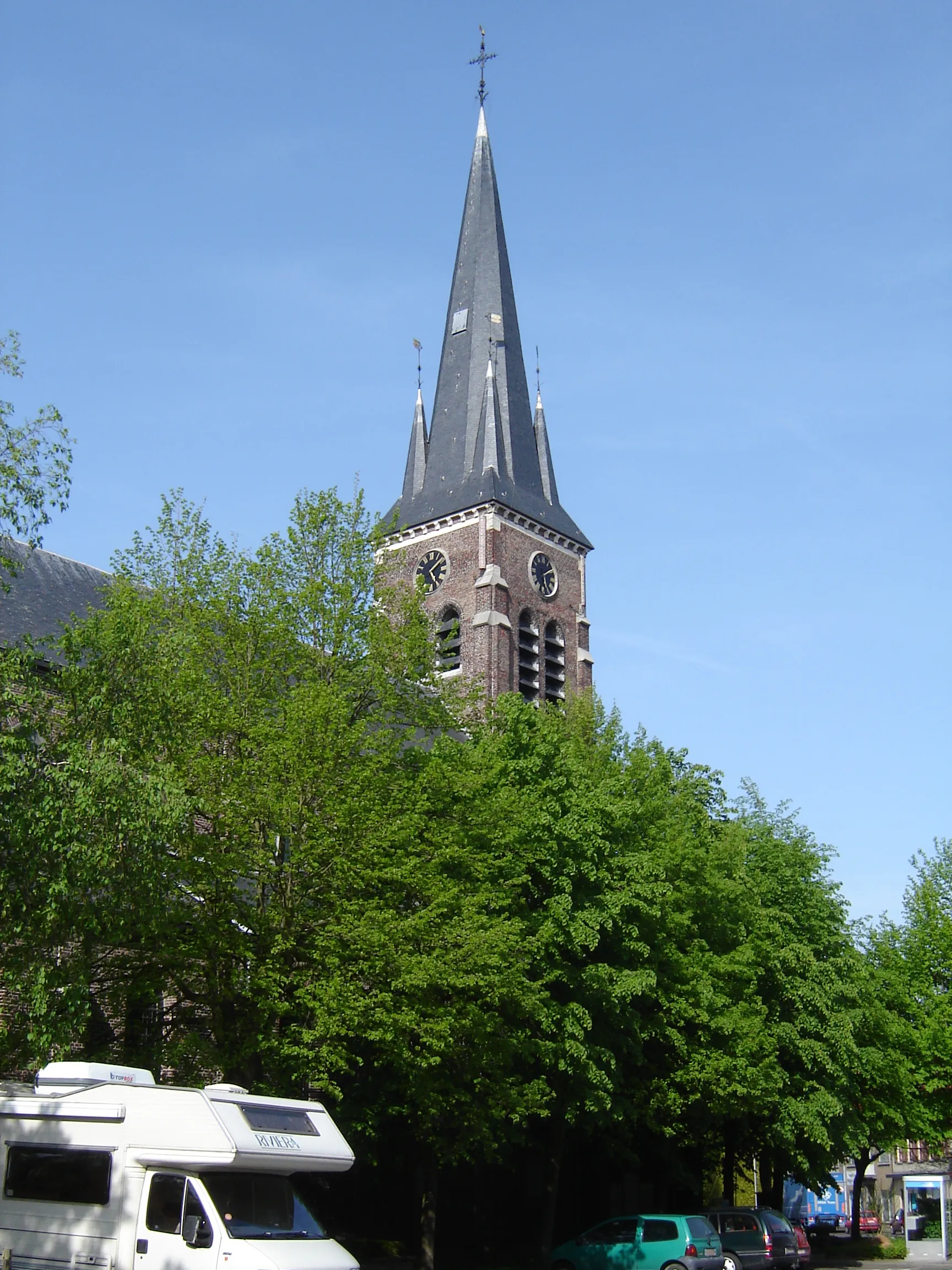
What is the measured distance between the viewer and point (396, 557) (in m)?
29.9

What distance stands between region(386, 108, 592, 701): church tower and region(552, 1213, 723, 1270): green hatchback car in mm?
30852

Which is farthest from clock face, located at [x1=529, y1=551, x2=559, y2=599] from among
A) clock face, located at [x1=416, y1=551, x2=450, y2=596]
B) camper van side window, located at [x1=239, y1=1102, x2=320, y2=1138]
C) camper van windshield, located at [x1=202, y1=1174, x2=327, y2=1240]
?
camper van windshield, located at [x1=202, y1=1174, x2=327, y2=1240]

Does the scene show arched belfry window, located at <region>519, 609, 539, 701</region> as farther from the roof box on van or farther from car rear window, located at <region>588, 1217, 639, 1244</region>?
the roof box on van

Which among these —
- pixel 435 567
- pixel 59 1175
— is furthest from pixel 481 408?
Answer: pixel 59 1175

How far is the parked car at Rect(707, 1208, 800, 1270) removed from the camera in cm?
2995

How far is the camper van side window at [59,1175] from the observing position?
1533cm

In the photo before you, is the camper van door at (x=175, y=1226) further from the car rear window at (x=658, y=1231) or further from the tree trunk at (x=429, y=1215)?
the car rear window at (x=658, y=1231)

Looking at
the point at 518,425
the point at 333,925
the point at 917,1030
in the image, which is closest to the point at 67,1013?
the point at 333,925

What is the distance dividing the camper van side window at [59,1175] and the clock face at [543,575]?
1908 inches

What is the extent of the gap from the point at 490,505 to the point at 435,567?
3.89 meters

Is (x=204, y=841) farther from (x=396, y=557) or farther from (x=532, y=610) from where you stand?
(x=532, y=610)

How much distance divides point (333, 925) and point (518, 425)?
152 ft

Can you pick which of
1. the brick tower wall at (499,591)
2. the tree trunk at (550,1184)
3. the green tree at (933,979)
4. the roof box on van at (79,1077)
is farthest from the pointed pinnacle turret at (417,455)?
the roof box on van at (79,1077)

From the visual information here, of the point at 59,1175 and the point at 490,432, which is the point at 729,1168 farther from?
the point at 490,432
